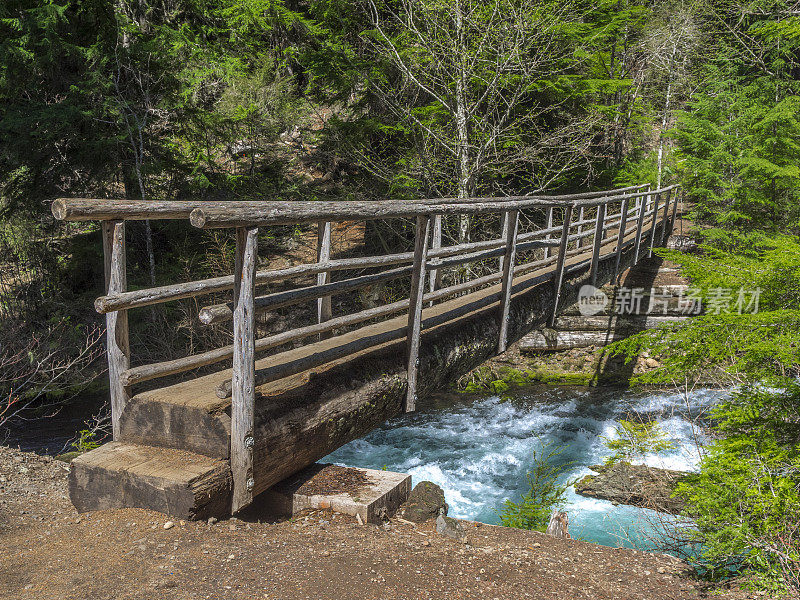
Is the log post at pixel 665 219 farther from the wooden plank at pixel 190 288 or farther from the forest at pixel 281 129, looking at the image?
the wooden plank at pixel 190 288

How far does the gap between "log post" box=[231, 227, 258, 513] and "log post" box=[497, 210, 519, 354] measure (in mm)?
3319

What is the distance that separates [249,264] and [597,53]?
16.8 metres

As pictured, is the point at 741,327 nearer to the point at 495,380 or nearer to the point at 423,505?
the point at 423,505

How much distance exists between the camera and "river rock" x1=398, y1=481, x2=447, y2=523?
13.8 feet

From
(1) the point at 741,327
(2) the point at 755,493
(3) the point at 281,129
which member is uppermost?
(3) the point at 281,129

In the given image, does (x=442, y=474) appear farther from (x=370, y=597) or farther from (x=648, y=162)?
(x=648, y=162)

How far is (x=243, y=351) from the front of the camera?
3193 mm

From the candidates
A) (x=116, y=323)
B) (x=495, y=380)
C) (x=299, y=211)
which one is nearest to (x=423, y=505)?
(x=299, y=211)

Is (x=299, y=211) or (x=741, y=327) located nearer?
(x=299, y=211)

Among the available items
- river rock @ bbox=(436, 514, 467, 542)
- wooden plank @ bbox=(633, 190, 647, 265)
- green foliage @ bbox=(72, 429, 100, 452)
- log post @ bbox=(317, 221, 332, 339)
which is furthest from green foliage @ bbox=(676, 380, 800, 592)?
wooden plank @ bbox=(633, 190, 647, 265)

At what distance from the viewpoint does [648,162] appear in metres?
20.9

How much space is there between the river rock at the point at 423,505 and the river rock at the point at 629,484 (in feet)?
14.7

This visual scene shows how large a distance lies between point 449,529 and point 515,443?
684 centimetres

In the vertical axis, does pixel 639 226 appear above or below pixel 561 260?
above
